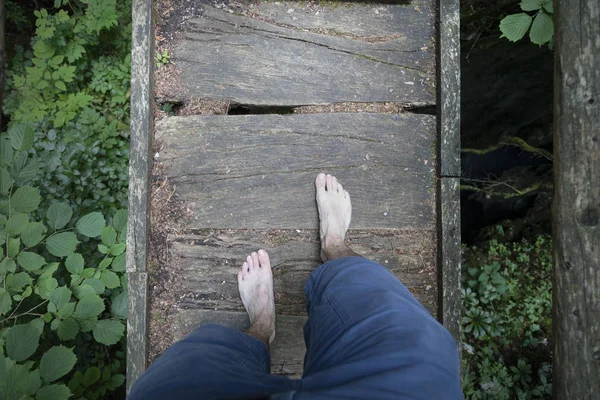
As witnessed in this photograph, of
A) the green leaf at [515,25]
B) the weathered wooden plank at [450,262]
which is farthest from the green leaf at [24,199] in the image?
the green leaf at [515,25]

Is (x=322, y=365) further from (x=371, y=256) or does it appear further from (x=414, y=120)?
(x=414, y=120)

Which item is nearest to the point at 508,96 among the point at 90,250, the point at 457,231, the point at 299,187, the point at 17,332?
the point at 457,231

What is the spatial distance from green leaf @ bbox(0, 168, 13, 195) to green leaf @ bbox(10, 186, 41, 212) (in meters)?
0.06

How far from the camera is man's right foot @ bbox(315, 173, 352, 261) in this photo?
2.01 metres

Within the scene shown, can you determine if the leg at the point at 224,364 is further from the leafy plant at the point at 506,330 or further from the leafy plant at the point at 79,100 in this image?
the leafy plant at the point at 506,330

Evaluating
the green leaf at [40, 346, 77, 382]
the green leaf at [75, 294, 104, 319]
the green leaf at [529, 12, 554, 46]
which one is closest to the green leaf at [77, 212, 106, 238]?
the green leaf at [75, 294, 104, 319]

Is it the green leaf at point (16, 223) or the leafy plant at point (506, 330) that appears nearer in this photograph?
the green leaf at point (16, 223)

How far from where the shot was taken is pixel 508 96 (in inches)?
172

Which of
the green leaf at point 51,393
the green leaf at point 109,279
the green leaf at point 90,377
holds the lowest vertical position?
the green leaf at point 90,377

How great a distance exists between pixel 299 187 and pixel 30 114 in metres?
2.41

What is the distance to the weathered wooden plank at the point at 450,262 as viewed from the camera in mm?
2031

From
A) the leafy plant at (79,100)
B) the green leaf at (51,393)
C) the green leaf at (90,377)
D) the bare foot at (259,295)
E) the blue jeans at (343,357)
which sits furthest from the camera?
the leafy plant at (79,100)

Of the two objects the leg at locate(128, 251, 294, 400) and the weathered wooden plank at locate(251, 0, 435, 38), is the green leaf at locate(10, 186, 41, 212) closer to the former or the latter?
the leg at locate(128, 251, 294, 400)

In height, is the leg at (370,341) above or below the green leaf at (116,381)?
above
